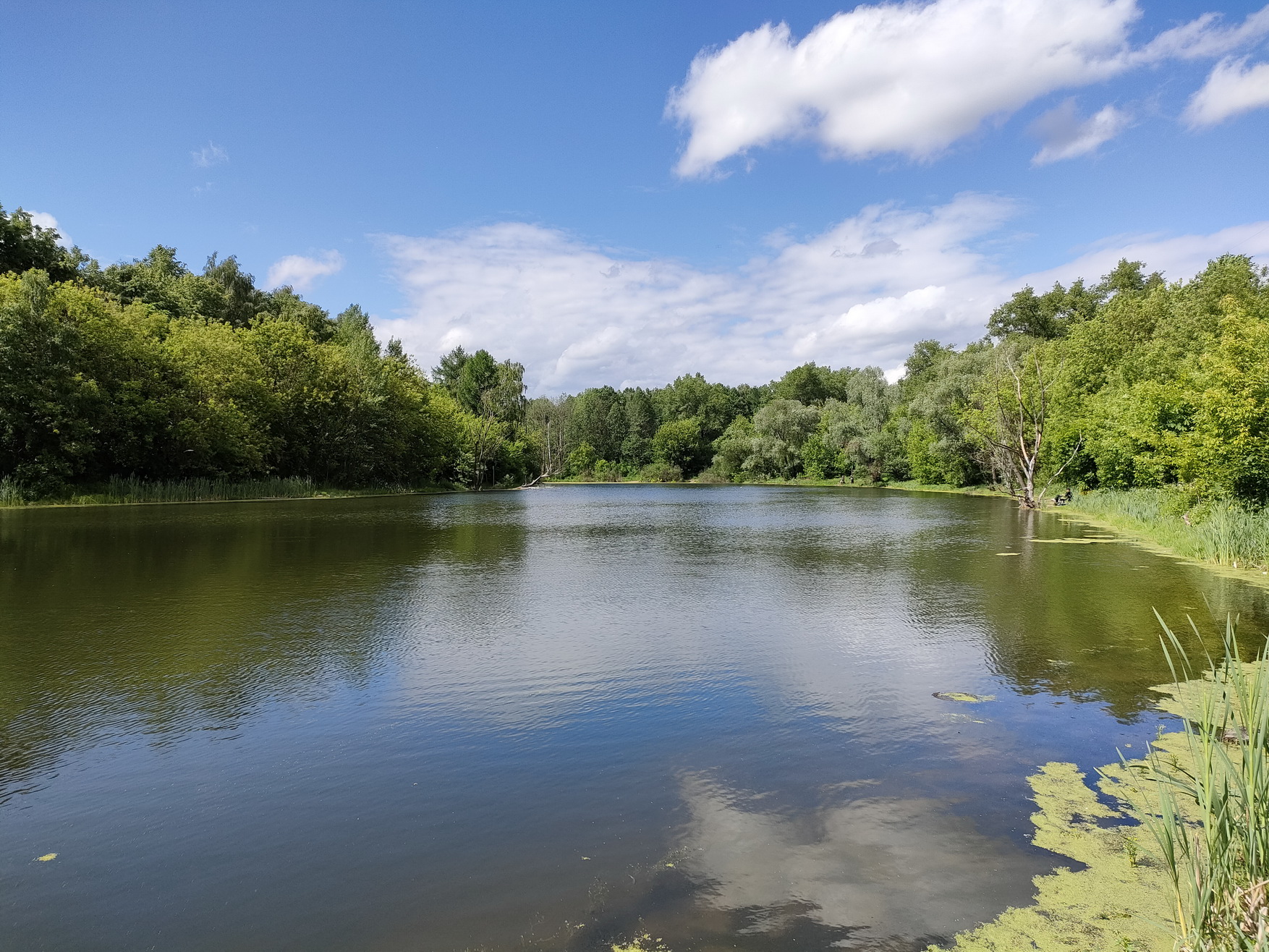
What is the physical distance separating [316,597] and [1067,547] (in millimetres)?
21612

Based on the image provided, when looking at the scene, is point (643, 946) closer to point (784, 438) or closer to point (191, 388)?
point (191, 388)

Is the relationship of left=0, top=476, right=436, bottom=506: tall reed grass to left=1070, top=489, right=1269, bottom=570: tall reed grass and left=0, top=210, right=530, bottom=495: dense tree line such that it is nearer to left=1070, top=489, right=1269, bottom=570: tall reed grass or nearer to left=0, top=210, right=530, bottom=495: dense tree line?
left=0, top=210, right=530, bottom=495: dense tree line

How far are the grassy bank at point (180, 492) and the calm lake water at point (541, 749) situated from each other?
2503 centimetres

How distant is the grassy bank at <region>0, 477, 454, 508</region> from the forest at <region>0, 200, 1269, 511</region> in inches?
23.7

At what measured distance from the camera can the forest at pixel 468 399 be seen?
27266 millimetres

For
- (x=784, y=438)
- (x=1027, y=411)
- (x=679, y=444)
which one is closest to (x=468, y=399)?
(x=679, y=444)

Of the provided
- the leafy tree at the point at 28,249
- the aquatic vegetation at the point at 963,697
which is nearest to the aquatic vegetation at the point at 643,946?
the aquatic vegetation at the point at 963,697

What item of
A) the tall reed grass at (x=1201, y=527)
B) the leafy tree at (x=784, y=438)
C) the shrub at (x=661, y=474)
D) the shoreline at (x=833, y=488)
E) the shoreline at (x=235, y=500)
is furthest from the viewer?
the shrub at (x=661, y=474)

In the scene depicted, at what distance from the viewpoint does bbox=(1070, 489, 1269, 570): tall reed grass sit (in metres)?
17.9

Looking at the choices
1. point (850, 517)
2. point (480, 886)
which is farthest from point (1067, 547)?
point (480, 886)

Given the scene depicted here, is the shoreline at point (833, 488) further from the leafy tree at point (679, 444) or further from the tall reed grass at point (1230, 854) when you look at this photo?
the tall reed grass at point (1230, 854)

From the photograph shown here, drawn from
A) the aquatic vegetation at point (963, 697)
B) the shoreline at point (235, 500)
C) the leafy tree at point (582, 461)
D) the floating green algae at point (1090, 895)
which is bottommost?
the floating green algae at point (1090, 895)

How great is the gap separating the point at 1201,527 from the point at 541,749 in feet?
67.0

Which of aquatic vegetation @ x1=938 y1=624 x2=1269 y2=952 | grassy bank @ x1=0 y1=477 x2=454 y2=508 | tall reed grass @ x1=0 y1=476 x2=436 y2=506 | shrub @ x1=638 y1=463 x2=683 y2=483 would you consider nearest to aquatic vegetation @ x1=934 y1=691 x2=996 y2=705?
aquatic vegetation @ x1=938 y1=624 x2=1269 y2=952
